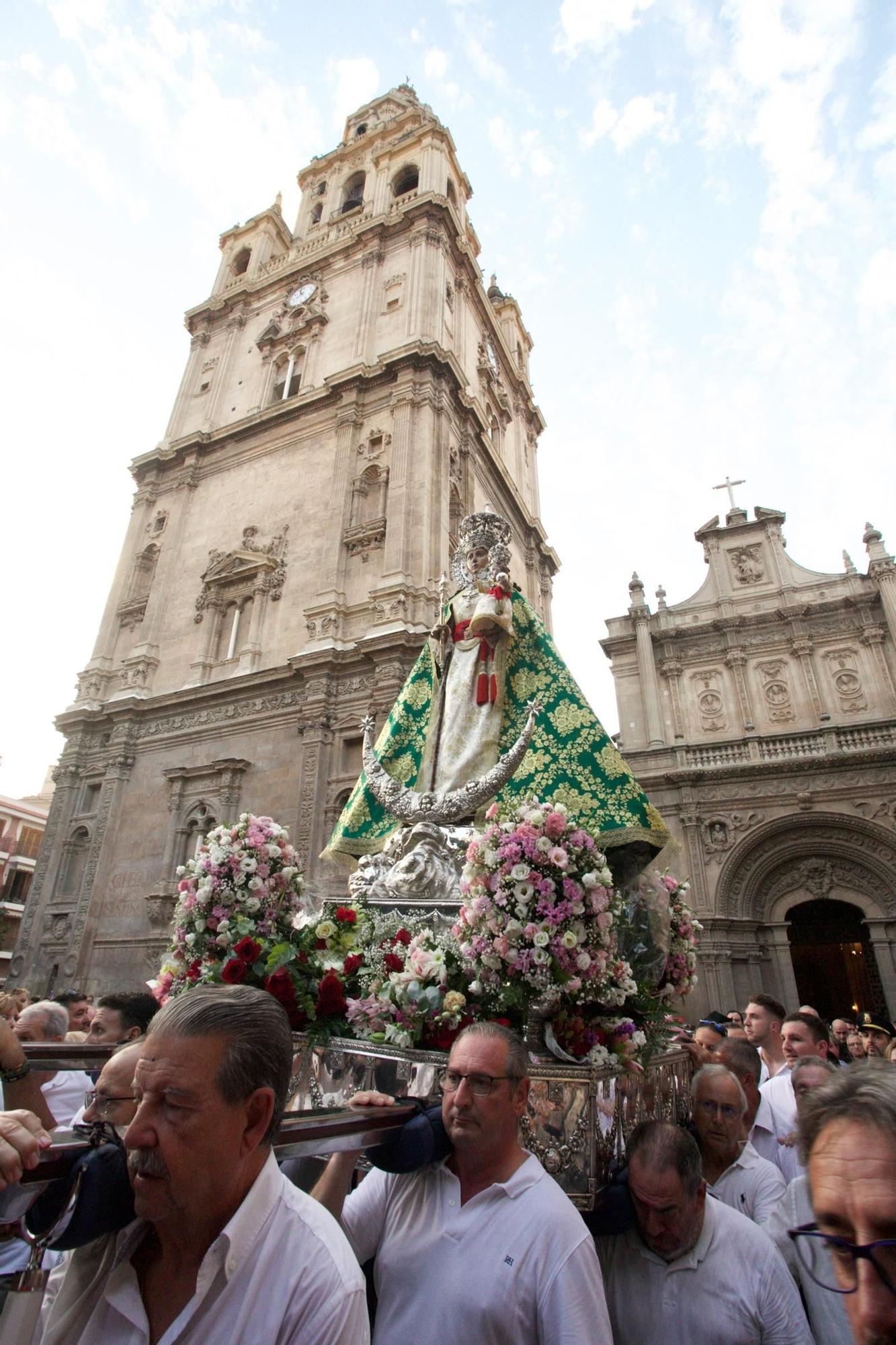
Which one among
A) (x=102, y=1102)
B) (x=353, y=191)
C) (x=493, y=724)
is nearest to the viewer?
(x=102, y=1102)

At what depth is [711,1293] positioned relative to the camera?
8.28ft

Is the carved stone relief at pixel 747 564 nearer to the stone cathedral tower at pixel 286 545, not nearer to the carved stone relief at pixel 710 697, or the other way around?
the carved stone relief at pixel 710 697

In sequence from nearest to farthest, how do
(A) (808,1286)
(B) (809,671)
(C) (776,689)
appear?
(A) (808,1286)
(B) (809,671)
(C) (776,689)

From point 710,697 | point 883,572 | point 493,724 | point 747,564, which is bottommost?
point 493,724

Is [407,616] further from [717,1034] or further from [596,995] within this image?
[596,995]

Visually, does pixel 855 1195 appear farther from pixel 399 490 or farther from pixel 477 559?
pixel 399 490

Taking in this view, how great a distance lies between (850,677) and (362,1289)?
64.8ft

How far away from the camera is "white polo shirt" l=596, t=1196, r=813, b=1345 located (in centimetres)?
248

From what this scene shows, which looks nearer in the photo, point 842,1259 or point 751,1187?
point 842,1259

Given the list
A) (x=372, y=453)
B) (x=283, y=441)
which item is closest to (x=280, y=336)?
(x=283, y=441)

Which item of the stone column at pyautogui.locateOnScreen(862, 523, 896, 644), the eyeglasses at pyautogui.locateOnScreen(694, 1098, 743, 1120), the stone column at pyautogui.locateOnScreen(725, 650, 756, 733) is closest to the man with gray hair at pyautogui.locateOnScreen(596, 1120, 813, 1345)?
the eyeglasses at pyautogui.locateOnScreen(694, 1098, 743, 1120)

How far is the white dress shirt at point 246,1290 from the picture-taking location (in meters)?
1.45

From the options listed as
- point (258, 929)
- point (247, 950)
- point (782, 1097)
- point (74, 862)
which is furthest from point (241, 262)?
point (782, 1097)

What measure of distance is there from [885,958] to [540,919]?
562 inches
